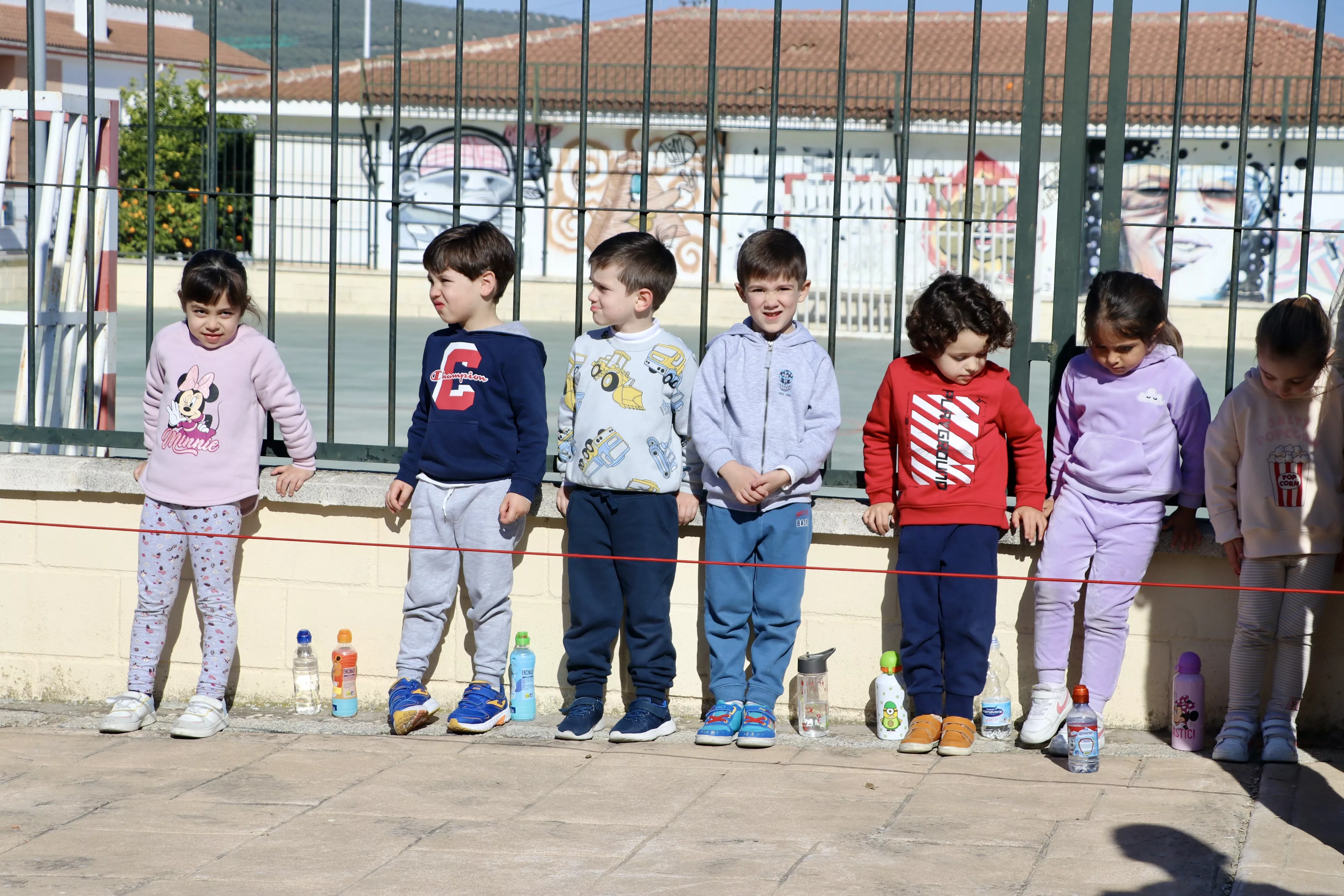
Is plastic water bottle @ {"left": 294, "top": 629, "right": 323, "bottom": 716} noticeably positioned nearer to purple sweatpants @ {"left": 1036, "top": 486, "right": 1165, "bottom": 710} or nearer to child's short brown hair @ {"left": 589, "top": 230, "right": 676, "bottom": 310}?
child's short brown hair @ {"left": 589, "top": 230, "right": 676, "bottom": 310}

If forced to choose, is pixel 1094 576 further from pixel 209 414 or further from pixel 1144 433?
pixel 209 414

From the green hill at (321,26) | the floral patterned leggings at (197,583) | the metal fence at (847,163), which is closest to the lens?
the floral patterned leggings at (197,583)

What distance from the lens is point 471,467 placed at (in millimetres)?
4422

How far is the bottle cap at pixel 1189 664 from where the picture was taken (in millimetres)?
4316

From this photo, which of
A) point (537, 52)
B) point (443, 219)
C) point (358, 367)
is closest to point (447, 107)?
point (443, 219)

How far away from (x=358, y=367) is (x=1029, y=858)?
42.0ft

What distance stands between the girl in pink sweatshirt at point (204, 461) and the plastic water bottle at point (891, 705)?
6.47 feet

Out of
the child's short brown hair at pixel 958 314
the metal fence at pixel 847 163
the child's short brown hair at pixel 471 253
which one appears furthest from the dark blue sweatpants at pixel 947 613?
the metal fence at pixel 847 163

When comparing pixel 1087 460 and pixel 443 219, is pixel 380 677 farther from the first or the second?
pixel 443 219

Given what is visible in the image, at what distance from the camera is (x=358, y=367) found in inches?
604

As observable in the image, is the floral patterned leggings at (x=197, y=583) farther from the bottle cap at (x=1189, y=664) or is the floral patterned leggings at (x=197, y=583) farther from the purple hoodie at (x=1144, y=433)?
the bottle cap at (x=1189, y=664)

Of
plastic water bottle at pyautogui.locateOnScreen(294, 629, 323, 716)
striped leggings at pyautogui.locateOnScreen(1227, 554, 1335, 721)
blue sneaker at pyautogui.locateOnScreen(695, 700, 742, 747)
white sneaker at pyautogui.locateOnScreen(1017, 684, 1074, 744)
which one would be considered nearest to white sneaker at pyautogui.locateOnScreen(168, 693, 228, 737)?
plastic water bottle at pyautogui.locateOnScreen(294, 629, 323, 716)

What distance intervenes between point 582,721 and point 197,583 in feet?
4.28

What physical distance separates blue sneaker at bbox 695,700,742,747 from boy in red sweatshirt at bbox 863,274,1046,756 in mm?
506
